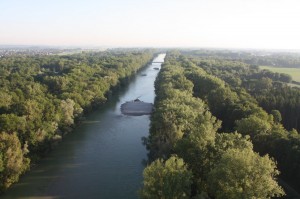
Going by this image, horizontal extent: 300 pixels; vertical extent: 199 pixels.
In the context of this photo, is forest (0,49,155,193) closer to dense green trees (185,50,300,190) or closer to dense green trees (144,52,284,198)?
dense green trees (144,52,284,198)

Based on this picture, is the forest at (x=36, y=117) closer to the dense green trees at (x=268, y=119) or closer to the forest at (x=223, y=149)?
the forest at (x=223, y=149)

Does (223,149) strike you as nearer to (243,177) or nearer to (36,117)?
(243,177)

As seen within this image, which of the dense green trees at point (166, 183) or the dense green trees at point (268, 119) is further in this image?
the dense green trees at point (268, 119)

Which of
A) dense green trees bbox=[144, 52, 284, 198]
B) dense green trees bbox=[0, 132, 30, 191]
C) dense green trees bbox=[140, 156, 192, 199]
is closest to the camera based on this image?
dense green trees bbox=[144, 52, 284, 198]

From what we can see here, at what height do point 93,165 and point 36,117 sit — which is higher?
point 36,117

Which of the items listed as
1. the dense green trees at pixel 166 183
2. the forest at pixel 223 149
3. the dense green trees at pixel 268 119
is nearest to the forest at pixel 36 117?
the forest at pixel 223 149

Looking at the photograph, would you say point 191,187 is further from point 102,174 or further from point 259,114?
point 259,114

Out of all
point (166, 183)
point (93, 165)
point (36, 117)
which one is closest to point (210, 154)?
point (166, 183)

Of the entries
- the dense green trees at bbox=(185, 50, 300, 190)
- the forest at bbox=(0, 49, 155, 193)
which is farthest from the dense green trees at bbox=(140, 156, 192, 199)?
the forest at bbox=(0, 49, 155, 193)
